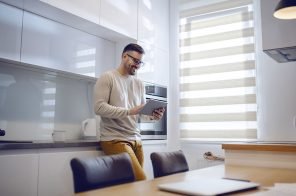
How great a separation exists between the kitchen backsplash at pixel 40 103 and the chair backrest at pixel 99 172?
130cm

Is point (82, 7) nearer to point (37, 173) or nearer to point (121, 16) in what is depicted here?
point (121, 16)

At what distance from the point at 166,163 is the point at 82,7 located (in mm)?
1488

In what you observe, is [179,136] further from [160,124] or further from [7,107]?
[7,107]

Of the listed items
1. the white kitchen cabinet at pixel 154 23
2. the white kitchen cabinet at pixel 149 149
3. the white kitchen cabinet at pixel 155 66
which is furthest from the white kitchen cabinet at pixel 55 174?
the white kitchen cabinet at pixel 154 23

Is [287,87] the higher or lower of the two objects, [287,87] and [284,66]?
the lower

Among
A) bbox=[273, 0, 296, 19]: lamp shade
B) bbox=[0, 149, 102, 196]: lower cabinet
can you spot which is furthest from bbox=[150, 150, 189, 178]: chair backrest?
bbox=[273, 0, 296, 19]: lamp shade

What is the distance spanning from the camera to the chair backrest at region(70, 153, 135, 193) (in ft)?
3.96

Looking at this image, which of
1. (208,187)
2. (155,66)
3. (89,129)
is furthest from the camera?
(155,66)

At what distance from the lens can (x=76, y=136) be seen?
2.96 meters

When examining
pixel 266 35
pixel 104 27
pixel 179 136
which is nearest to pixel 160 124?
pixel 179 136

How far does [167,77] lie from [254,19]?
3.81 ft

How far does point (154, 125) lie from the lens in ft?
11.1

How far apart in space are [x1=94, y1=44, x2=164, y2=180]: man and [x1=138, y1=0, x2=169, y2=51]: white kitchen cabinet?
112 cm

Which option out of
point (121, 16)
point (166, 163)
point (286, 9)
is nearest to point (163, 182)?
point (166, 163)
